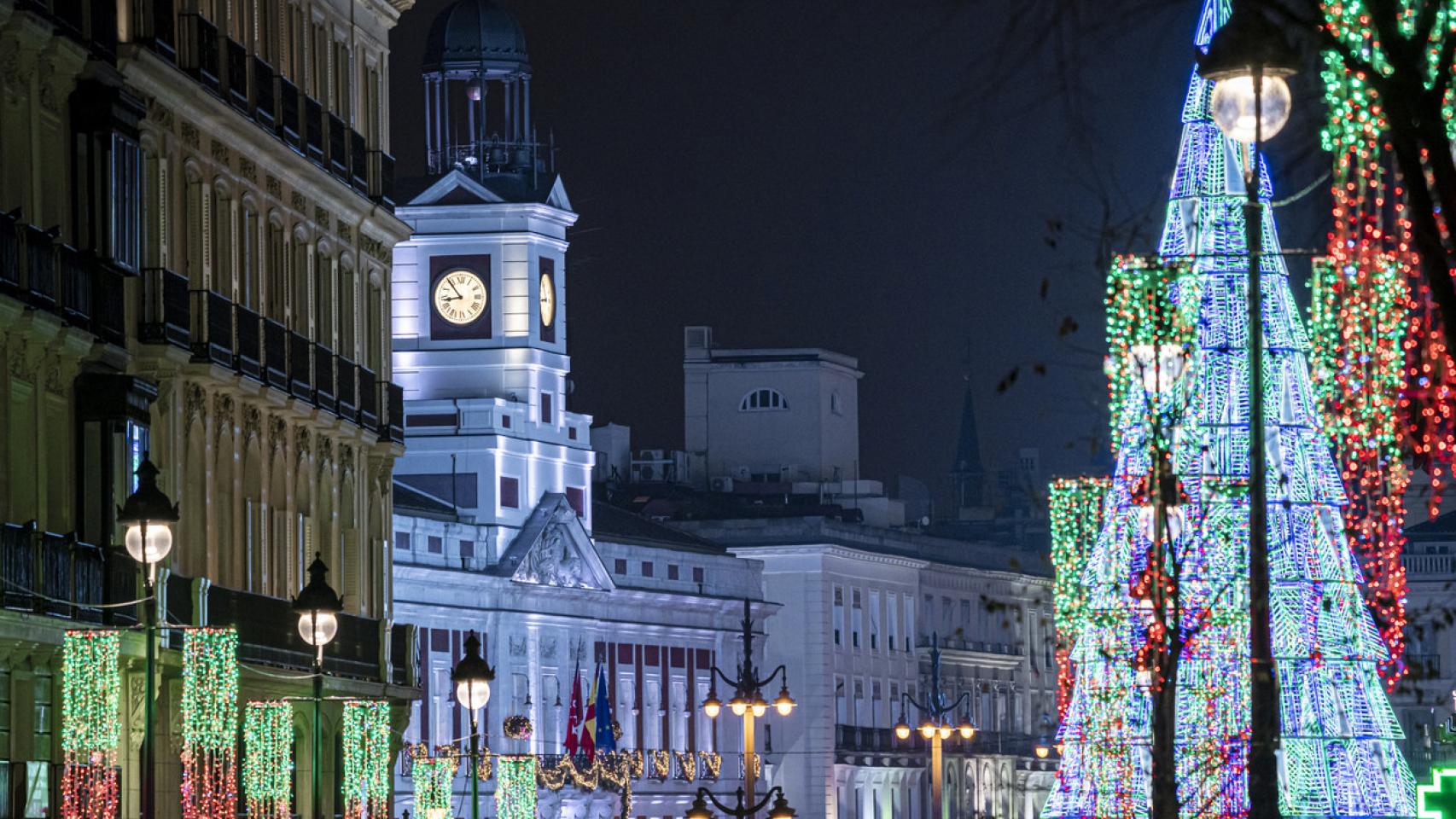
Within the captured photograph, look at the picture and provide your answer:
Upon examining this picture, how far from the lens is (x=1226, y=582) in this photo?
43.0m

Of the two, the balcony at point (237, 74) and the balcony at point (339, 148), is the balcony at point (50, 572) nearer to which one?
the balcony at point (237, 74)

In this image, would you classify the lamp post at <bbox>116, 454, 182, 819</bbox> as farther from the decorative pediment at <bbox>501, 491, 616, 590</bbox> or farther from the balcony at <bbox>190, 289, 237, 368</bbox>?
the decorative pediment at <bbox>501, 491, 616, 590</bbox>

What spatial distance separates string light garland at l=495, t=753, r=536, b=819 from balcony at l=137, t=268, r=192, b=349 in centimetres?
2630

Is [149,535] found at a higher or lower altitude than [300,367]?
lower

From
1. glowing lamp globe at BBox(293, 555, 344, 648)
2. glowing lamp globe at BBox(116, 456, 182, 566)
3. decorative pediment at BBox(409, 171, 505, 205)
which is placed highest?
decorative pediment at BBox(409, 171, 505, 205)

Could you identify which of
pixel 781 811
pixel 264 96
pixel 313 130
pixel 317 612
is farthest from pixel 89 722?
pixel 313 130

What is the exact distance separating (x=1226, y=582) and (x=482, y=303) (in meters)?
52.7

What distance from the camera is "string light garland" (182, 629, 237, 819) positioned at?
37719 millimetres

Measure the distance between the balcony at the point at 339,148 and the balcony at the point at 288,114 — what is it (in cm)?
186

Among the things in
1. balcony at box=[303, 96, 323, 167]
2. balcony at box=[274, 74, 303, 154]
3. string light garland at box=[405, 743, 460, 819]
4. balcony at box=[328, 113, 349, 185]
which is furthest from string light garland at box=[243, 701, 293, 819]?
string light garland at box=[405, 743, 460, 819]

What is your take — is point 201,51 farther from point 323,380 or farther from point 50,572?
→ point 50,572

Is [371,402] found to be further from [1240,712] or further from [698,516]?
[698,516]

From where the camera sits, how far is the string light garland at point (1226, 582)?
146 feet

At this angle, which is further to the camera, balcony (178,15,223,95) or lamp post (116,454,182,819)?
balcony (178,15,223,95)
